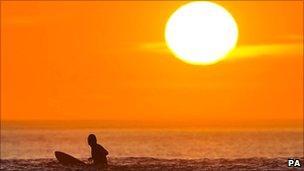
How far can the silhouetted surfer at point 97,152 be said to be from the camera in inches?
2032

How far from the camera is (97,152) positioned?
5175 cm

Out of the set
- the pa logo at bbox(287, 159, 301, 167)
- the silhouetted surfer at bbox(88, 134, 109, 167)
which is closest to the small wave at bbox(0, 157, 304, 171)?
the pa logo at bbox(287, 159, 301, 167)

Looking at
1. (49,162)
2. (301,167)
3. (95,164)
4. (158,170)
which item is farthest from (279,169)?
(49,162)

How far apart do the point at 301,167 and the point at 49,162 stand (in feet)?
49.1

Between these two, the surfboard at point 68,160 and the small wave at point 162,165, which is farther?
the surfboard at point 68,160

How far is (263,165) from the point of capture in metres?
51.5

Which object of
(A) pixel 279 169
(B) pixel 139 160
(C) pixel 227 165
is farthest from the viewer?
(B) pixel 139 160

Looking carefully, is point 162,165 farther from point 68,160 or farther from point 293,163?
point 293,163

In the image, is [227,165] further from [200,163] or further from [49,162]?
[49,162]

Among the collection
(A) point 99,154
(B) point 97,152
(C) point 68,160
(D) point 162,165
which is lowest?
(D) point 162,165

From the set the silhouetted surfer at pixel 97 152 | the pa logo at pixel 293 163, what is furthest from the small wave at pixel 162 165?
the silhouetted surfer at pixel 97 152

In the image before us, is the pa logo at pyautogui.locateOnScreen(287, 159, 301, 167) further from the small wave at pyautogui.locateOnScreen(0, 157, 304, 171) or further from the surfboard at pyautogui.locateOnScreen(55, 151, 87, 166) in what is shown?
the surfboard at pyautogui.locateOnScreen(55, 151, 87, 166)

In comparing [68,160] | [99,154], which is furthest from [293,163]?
[68,160]

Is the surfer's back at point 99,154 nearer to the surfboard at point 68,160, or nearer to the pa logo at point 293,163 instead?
the surfboard at point 68,160
